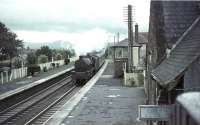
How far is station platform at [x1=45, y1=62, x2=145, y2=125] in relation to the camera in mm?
19634

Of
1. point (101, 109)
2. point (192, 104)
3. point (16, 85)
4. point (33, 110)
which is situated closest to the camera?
point (192, 104)

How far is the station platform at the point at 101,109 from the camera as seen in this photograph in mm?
19634

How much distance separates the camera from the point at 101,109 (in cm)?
A: 2359

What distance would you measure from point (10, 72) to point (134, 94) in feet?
60.2

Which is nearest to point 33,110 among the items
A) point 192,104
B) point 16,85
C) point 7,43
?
point 16,85

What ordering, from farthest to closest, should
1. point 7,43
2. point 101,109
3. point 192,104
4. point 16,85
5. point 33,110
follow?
point 7,43 → point 16,85 → point 33,110 → point 101,109 → point 192,104

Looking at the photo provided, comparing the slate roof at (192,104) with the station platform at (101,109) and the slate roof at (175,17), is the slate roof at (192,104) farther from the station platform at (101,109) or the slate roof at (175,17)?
the station platform at (101,109)

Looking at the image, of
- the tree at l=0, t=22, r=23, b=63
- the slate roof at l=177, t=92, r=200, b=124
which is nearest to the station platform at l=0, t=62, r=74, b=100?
the tree at l=0, t=22, r=23, b=63

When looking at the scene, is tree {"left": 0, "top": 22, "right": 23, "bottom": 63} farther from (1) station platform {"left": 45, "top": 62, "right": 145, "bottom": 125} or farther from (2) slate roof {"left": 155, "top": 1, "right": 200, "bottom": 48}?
(2) slate roof {"left": 155, "top": 1, "right": 200, "bottom": 48}

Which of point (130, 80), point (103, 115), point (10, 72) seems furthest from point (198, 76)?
point (10, 72)

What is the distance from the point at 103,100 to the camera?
1091 inches

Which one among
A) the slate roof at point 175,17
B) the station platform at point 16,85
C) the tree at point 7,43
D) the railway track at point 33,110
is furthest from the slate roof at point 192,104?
the tree at point 7,43

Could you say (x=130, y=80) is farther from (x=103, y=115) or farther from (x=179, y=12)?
(x=179, y=12)

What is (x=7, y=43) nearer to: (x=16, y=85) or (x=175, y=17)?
(x=16, y=85)
